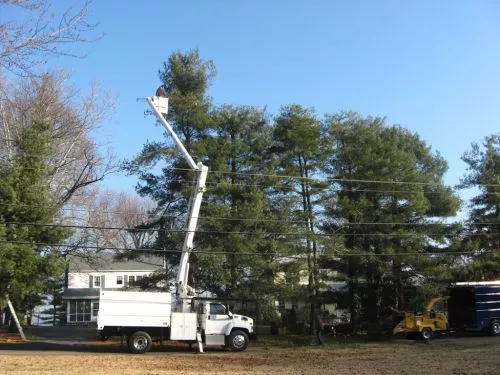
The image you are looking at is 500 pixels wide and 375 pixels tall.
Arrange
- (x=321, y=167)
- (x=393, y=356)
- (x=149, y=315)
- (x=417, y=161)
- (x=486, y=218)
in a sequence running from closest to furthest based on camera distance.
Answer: (x=393, y=356) < (x=149, y=315) < (x=321, y=167) < (x=486, y=218) < (x=417, y=161)

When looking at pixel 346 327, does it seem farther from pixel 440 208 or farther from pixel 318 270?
pixel 440 208

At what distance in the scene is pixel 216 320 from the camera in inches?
1051

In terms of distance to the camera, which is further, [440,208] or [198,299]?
[440,208]

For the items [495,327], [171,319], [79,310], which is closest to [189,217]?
[171,319]

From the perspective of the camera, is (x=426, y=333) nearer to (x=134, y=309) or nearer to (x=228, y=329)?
(x=228, y=329)

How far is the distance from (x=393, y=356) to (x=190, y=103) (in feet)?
63.5

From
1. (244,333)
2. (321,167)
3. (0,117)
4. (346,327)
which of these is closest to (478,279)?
(346,327)

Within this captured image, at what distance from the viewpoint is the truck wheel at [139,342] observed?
25.4 meters

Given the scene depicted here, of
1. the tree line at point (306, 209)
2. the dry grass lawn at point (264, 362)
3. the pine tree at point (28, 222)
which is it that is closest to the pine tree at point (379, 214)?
the tree line at point (306, 209)

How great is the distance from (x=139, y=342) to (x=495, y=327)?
21477 mm

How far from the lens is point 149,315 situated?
2559cm

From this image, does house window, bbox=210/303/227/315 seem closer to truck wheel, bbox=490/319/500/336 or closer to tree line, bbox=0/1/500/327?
tree line, bbox=0/1/500/327

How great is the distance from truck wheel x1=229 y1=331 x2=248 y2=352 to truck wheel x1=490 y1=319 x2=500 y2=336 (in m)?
16.3

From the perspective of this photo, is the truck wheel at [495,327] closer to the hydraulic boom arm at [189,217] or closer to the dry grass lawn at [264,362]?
the dry grass lawn at [264,362]
